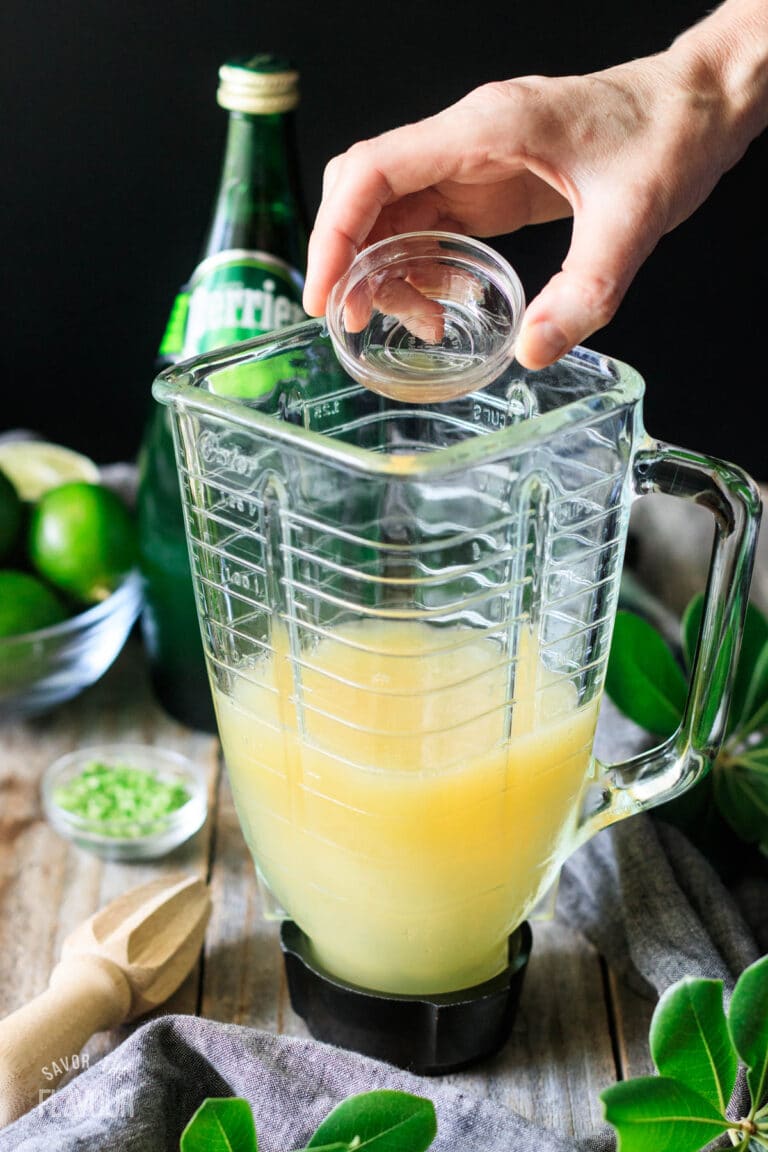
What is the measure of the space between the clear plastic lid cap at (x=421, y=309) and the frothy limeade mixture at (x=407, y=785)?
117 mm

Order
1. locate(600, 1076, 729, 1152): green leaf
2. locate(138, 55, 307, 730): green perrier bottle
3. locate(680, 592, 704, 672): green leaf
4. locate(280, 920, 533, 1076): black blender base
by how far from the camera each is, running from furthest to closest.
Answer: locate(138, 55, 307, 730): green perrier bottle → locate(680, 592, 704, 672): green leaf → locate(280, 920, 533, 1076): black blender base → locate(600, 1076, 729, 1152): green leaf

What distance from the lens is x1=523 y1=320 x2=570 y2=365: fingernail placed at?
21.9 inches

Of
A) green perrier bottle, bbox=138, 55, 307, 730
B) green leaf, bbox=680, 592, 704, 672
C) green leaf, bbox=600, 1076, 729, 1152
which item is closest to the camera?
green leaf, bbox=600, 1076, 729, 1152

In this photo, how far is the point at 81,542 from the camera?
3.13ft

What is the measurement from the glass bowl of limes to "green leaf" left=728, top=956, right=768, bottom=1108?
53 centimetres

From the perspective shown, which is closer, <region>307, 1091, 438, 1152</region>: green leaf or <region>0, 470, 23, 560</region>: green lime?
<region>307, 1091, 438, 1152</region>: green leaf

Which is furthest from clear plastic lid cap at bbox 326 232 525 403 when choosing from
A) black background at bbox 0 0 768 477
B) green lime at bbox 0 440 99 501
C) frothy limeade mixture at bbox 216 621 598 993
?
black background at bbox 0 0 768 477

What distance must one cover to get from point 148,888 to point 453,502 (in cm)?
32

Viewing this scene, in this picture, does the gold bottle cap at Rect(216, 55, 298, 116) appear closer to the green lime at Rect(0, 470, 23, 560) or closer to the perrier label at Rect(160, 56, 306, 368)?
the perrier label at Rect(160, 56, 306, 368)

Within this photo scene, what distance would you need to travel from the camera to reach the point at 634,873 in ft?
2.48

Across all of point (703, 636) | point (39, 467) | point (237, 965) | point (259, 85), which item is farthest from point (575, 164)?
point (39, 467)

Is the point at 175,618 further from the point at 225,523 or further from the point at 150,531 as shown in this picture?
the point at 225,523

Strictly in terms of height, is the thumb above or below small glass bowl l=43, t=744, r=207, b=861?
above

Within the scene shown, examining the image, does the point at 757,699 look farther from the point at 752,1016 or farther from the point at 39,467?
the point at 39,467
